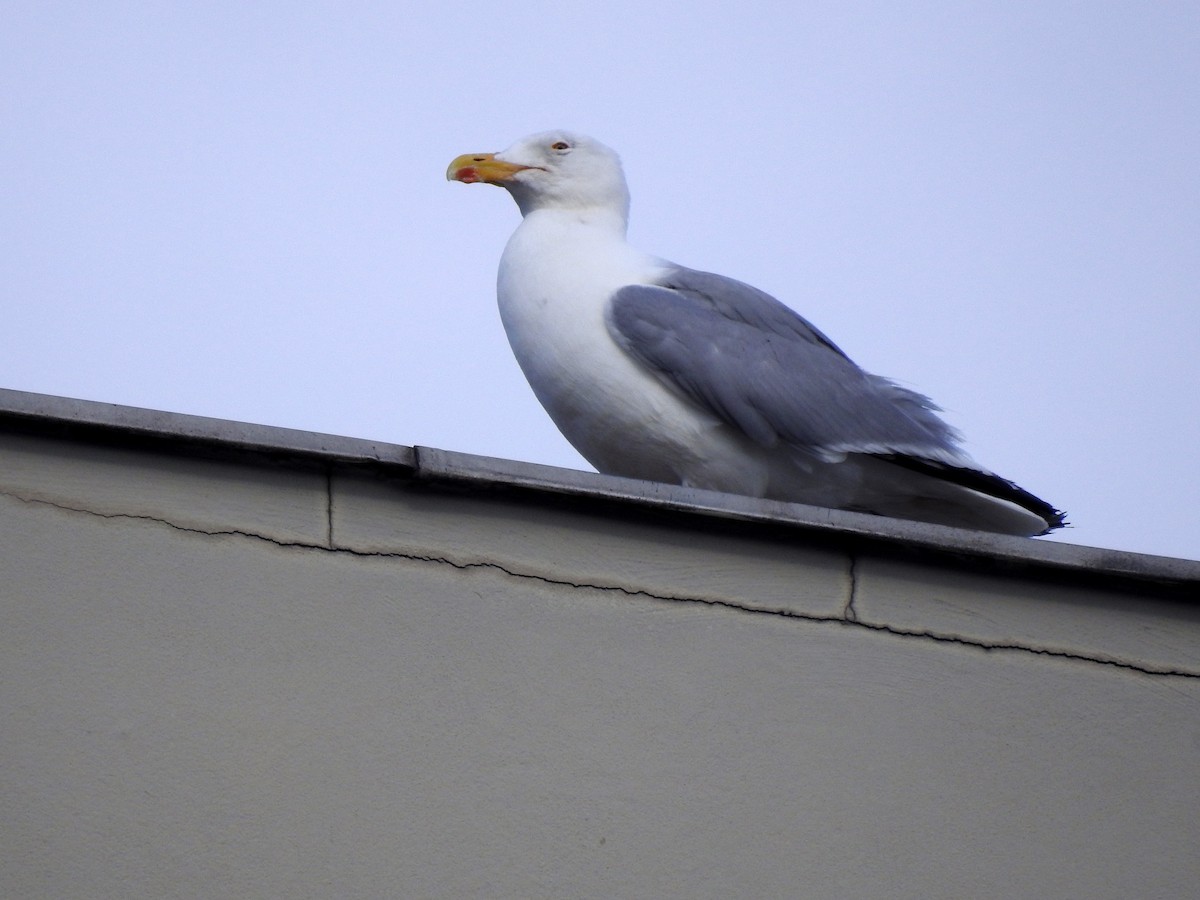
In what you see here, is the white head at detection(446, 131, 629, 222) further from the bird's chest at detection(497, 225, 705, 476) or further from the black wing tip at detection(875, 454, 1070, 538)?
the black wing tip at detection(875, 454, 1070, 538)

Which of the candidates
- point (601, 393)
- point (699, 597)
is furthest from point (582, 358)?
point (699, 597)

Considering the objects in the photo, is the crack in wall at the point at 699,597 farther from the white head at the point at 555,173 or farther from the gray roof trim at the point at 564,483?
the white head at the point at 555,173

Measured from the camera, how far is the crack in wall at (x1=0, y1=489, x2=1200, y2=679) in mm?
3422

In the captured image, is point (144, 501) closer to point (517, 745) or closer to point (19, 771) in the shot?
point (19, 771)

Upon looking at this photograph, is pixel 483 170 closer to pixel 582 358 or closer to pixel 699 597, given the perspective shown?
pixel 582 358

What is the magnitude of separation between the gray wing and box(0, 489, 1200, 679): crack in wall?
0.80 m

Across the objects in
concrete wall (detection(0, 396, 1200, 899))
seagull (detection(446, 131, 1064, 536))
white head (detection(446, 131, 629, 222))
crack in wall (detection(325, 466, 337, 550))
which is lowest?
concrete wall (detection(0, 396, 1200, 899))

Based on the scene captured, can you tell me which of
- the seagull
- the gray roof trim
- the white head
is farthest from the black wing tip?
the white head

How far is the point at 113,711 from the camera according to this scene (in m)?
3.17

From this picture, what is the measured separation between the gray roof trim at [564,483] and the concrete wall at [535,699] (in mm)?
24

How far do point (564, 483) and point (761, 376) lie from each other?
111 centimetres

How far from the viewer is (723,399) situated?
14.5 ft

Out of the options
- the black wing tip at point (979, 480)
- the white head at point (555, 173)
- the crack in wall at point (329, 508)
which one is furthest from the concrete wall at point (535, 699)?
the white head at point (555, 173)

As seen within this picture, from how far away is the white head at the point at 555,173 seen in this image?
5.29 metres
